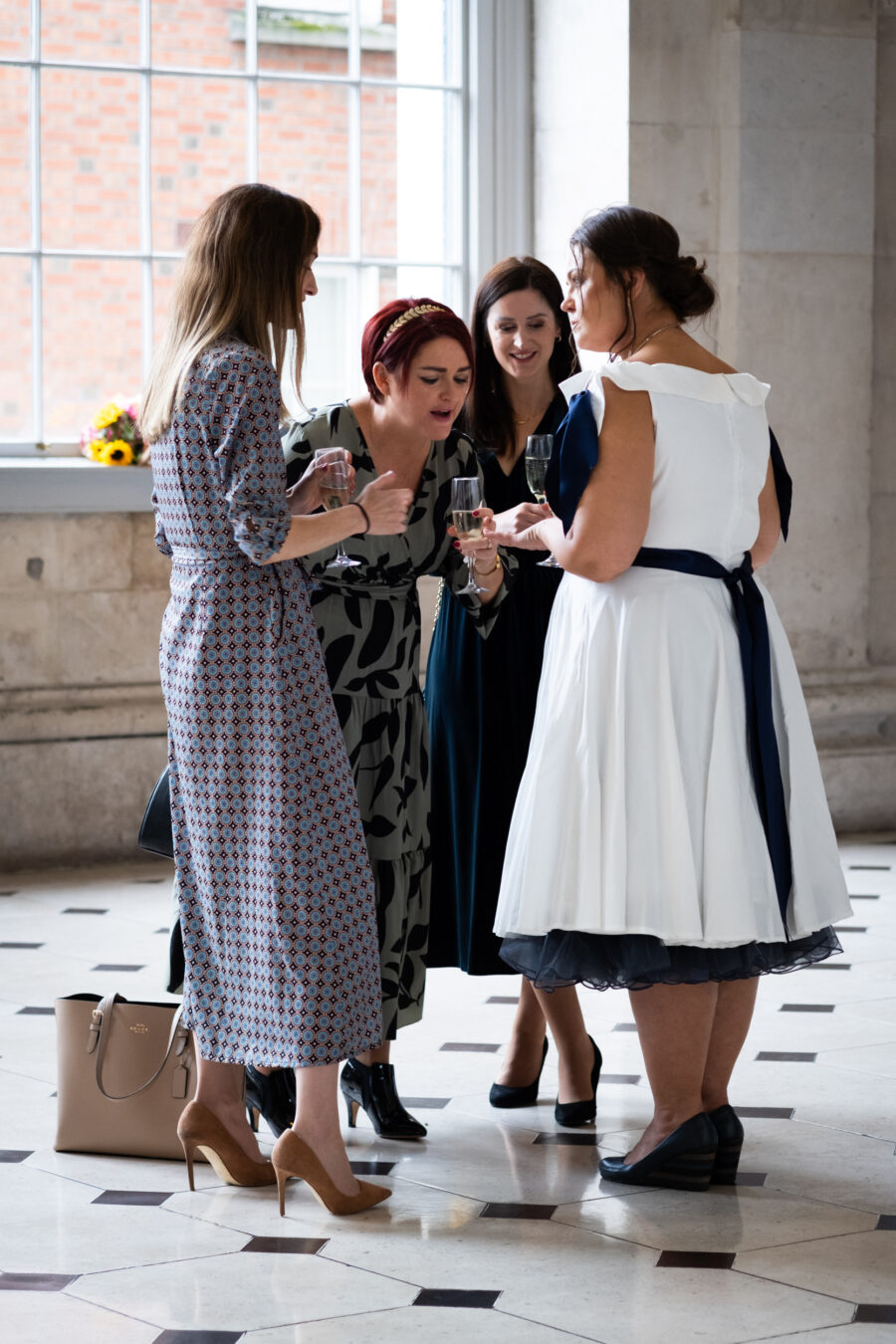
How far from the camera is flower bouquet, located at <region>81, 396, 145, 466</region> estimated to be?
22.4ft

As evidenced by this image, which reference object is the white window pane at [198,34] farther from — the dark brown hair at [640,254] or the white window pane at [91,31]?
the dark brown hair at [640,254]

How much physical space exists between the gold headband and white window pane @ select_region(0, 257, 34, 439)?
12.6 feet

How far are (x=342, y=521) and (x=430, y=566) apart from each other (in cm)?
56

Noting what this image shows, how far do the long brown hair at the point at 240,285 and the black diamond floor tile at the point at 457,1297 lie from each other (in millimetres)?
1405

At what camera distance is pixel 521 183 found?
751 centimetres

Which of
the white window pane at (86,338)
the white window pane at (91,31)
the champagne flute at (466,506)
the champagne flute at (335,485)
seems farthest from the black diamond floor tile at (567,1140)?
the white window pane at (91,31)

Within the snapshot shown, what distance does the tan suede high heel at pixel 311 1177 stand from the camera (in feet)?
10.1

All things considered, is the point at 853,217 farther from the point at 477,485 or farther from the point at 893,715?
the point at 477,485

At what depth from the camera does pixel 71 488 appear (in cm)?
673

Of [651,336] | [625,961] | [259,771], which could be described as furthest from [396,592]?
[625,961]

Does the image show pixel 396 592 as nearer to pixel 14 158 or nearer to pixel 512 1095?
pixel 512 1095

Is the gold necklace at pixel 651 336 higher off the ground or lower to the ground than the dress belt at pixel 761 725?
Answer: higher

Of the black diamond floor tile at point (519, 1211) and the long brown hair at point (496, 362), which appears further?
the long brown hair at point (496, 362)

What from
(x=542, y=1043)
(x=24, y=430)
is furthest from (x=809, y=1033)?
(x=24, y=430)
